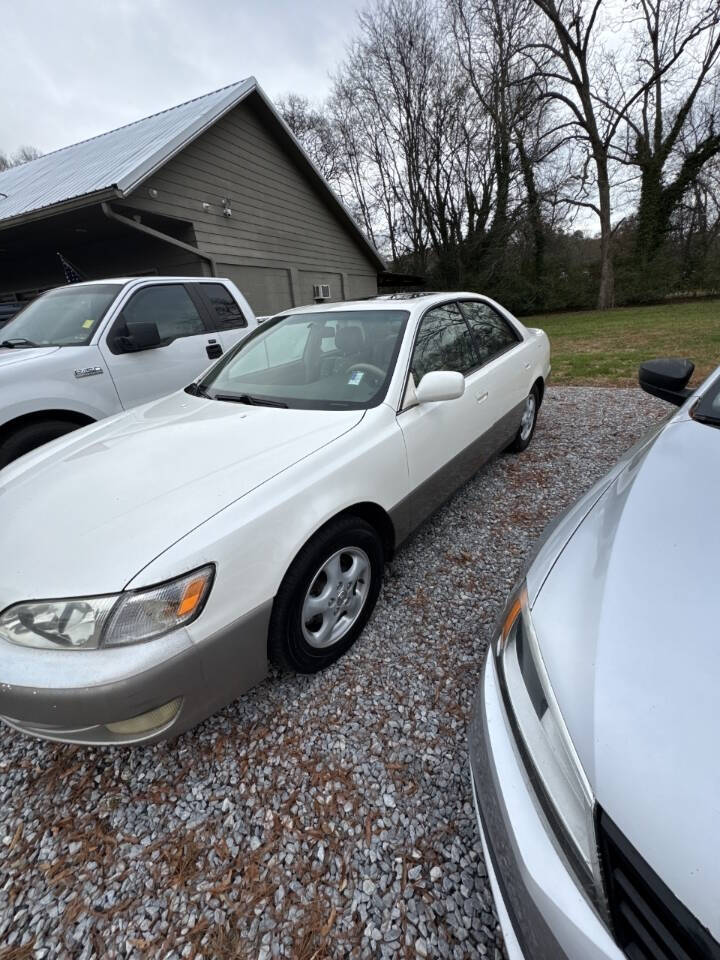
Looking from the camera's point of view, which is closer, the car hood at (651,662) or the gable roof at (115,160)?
the car hood at (651,662)

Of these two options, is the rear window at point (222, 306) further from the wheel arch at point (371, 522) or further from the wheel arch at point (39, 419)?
the wheel arch at point (371, 522)

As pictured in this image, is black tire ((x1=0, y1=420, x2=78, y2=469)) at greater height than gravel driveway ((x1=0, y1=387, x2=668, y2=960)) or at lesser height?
greater

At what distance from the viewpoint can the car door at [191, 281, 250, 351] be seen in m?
4.55

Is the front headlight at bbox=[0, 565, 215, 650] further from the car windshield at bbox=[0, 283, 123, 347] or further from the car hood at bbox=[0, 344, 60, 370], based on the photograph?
the car windshield at bbox=[0, 283, 123, 347]

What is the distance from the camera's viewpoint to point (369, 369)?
2418 millimetres

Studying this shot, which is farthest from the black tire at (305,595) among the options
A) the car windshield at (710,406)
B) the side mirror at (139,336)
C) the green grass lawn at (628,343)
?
the green grass lawn at (628,343)

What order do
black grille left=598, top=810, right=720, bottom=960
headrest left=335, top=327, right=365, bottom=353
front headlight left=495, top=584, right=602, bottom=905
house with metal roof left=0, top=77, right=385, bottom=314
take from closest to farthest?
black grille left=598, top=810, right=720, bottom=960 → front headlight left=495, top=584, right=602, bottom=905 → headrest left=335, top=327, right=365, bottom=353 → house with metal roof left=0, top=77, right=385, bottom=314

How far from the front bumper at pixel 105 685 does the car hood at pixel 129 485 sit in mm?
195

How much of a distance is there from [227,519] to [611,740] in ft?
3.88

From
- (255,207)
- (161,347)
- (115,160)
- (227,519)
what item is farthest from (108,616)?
(255,207)

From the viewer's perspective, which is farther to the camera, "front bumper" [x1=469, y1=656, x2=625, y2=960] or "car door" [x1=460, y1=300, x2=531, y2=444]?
"car door" [x1=460, y1=300, x2=531, y2=444]

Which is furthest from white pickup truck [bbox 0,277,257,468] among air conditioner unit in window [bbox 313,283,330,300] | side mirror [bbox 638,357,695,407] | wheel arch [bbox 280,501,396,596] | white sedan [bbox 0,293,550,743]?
air conditioner unit in window [bbox 313,283,330,300]

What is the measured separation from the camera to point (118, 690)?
1278mm

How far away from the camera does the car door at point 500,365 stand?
3.20 m
